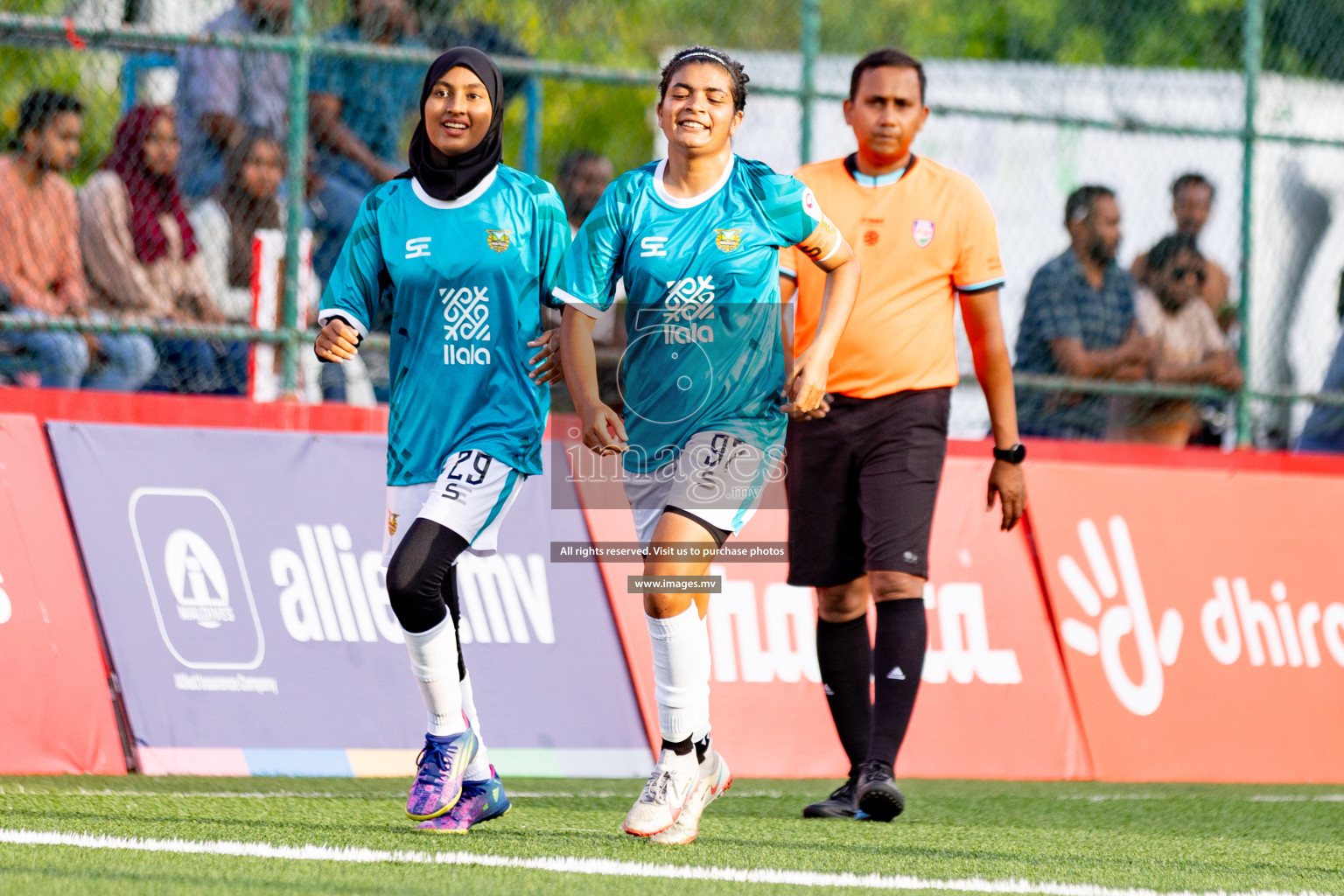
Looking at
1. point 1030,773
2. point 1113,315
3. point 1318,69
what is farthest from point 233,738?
point 1318,69

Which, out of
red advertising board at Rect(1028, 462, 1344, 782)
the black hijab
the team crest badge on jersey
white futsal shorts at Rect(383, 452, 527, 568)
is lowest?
red advertising board at Rect(1028, 462, 1344, 782)

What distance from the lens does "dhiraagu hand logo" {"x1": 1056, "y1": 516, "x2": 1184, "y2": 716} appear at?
7.07 metres

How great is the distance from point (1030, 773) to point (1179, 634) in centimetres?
96

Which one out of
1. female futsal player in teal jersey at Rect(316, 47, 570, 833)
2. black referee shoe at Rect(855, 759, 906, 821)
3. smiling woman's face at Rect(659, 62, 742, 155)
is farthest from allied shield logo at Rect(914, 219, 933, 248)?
black referee shoe at Rect(855, 759, 906, 821)

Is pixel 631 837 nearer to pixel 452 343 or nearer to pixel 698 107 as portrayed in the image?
pixel 452 343

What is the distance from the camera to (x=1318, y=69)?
11.0m

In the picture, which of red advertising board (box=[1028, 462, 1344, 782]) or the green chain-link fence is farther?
the green chain-link fence

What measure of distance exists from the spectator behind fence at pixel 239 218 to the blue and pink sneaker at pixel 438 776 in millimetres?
3379

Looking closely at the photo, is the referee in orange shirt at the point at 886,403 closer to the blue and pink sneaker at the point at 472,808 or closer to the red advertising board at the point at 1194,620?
the blue and pink sneaker at the point at 472,808

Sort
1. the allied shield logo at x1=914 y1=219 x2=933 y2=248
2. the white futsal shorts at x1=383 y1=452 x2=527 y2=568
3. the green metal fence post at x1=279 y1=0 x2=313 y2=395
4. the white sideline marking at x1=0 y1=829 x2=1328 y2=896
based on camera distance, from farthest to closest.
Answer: the green metal fence post at x1=279 y1=0 x2=313 y2=395 < the allied shield logo at x1=914 y1=219 x2=933 y2=248 < the white futsal shorts at x1=383 y1=452 x2=527 y2=568 < the white sideline marking at x1=0 y1=829 x2=1328 y2=896

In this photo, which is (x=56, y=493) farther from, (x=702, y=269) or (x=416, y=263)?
(x=702, y=269)

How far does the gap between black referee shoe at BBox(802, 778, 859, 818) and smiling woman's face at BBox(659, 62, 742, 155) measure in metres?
2.16

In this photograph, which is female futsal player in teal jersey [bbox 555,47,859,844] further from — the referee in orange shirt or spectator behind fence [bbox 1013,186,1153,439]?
spectator behind fence [bbox 1013,186,1153,439]

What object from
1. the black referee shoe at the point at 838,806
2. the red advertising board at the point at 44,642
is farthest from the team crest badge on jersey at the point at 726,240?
the red advertising board at the point at 44,642
